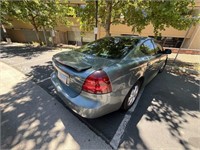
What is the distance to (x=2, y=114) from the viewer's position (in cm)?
271

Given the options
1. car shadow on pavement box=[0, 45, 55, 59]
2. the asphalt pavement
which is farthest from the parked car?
car shadow on pavement box=[0, 45, 55, 59]

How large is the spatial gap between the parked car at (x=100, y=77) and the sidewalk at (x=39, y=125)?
43cm

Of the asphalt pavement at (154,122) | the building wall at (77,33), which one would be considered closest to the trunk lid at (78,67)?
the asphalt pavement at (154,122)

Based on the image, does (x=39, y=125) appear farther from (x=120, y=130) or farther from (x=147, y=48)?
(x=147, y=48)

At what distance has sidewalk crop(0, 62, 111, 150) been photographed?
2.09 meters

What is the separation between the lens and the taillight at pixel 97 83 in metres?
1.95

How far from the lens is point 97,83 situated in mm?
1948

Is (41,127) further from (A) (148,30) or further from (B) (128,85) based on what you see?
(A) (148,30)

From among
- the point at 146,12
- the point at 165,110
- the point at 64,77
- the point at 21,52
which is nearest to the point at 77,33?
the point at 21,52

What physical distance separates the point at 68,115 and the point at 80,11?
7038 millimetres

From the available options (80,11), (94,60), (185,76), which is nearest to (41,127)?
(94,60)

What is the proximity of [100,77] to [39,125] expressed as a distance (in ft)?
5.15

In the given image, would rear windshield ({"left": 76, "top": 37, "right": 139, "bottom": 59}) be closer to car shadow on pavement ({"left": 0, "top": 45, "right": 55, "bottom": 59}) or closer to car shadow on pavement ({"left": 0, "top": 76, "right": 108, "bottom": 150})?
car shadow on pavement ({"left": 0, "top": 76, "right": 108, "bottom": 150})

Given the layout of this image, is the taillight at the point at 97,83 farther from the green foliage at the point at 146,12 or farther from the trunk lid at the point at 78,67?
the green foliage at the point at 146,12
